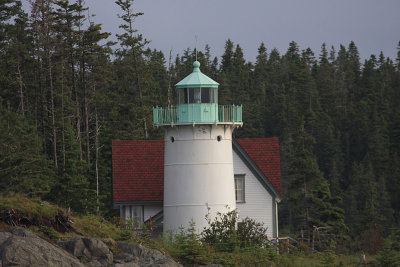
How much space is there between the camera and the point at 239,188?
3478 cm

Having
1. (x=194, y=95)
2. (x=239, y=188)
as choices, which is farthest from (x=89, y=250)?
(x=239, y=188)

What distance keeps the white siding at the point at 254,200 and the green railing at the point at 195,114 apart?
13.8 ft

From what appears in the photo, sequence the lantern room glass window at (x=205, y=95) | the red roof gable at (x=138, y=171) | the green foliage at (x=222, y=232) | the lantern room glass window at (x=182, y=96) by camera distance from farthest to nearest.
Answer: the red roof gable at (x=138, y=171) → the lantern room glass window at (x=182, y=96) → the lantern room glass window at (x=205, y=95) → the green foliage at (x=222, y=232)

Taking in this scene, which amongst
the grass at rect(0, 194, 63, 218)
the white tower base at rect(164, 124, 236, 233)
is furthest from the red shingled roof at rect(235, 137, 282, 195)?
the grass at rect(0, 194, 63, 218)

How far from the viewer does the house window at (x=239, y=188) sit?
3466 cm

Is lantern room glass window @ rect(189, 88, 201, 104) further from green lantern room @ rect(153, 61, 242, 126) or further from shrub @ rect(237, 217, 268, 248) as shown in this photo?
shrub @ rect(237, 217, 268, 248)

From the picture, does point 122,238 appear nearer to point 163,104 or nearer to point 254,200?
point 254,200

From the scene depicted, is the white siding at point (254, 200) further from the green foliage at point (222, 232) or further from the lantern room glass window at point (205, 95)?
the lantern room glass window at point (205, 95)

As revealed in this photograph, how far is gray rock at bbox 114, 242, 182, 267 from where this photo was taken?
21.0 meters

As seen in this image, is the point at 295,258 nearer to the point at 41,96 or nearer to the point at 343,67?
the point at 41,96

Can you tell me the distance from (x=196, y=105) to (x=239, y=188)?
575 cm

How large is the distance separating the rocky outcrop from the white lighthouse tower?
814 cm

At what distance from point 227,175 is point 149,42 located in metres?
35.8

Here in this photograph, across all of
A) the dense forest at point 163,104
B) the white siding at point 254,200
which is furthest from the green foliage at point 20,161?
the white siding at point 254,200
